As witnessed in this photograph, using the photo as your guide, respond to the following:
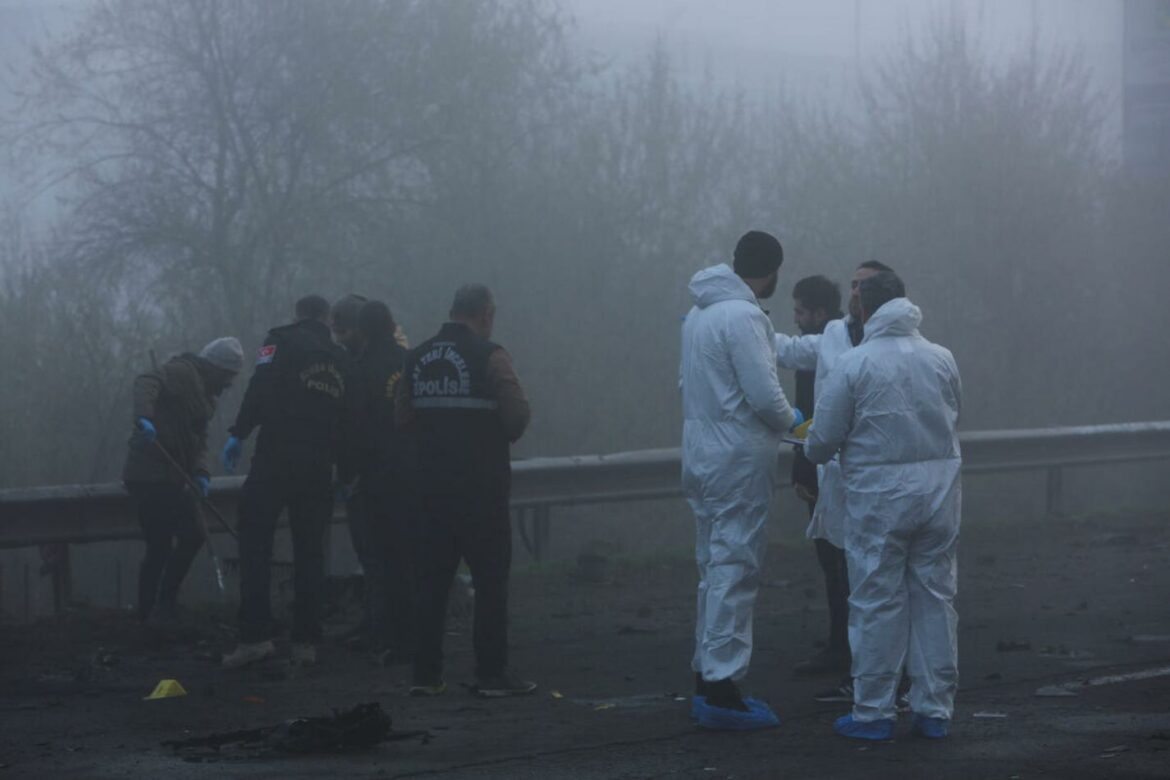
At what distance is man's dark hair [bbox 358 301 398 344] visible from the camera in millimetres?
8523

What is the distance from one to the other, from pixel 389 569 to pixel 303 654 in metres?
0.62

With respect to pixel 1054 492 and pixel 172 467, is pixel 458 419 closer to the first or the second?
pixel 172 467

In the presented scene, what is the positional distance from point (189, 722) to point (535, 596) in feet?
13.9

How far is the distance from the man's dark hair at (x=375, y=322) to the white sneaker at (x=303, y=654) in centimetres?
162

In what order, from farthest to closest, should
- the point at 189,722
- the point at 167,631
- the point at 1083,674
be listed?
the point at 167,631
the point at 1083,674
the point at 189,722

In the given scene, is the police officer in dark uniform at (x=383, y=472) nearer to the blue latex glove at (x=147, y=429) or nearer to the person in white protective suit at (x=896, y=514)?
the blue latex glove at (x=147, y=429)

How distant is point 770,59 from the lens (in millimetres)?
37906

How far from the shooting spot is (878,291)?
6211 millimetres

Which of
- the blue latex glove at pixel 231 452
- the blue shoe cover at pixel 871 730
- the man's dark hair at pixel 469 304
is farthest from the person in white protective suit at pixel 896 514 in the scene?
the blue latex glove at pixel 231 452

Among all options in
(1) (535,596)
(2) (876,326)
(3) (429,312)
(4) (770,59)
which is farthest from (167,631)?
(4) (770,59)

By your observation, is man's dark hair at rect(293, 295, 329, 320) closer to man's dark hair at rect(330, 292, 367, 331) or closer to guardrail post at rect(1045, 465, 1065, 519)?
man's dark hair at rect(330, 292, 367, 331)

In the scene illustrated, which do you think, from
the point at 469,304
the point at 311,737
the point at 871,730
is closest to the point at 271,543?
the point at 469,304

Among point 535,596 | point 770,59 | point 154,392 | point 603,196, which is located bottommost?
point 535,596

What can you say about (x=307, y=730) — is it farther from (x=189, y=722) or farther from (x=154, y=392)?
(x=154, y=392)
